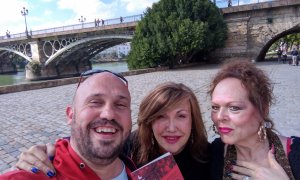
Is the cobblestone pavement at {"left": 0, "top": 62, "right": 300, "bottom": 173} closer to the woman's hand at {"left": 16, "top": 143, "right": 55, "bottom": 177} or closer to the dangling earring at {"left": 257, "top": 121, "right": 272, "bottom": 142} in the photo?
the dangling earring at {"left": 257, "top": 121, "right": 272, "bottom": 142}

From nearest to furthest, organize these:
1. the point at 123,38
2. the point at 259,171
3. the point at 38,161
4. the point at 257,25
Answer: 1. the point at 38,161
2. the point at 259,171
3. the point at 257,25
4. the point at 123,38

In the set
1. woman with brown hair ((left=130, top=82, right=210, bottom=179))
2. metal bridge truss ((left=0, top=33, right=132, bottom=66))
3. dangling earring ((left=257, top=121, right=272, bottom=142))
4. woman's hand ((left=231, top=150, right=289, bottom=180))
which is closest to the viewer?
woman's hand ((left=231, top=150, right=289, bottom=180))

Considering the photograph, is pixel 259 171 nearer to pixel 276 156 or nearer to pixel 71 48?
pixel 276 156

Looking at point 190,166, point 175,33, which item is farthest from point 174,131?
point 175,33

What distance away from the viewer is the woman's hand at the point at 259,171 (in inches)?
60.8

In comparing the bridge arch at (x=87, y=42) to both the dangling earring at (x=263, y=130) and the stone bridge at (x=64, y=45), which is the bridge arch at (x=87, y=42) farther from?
the dangling earring at (x=263, y=130)

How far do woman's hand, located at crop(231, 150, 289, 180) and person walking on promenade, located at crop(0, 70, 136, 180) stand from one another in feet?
2.25

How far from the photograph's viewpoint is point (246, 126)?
5.65 ft

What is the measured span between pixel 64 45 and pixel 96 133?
31669mm

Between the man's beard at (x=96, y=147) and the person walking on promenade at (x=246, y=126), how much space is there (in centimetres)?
68

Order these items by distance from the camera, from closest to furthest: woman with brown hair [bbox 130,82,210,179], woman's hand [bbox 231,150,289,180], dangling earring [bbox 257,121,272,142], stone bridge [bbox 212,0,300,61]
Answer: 1. woman's hand [bbox 231,150,289,180]
2. dangling earring [bbox 257,121,272,142]
3. woman with brown hair [bbox 130,82,210,179]
4. stone bridge [bbox 212,0,300,61]

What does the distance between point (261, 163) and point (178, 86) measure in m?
0.76

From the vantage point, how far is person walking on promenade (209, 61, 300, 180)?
65.9 inches

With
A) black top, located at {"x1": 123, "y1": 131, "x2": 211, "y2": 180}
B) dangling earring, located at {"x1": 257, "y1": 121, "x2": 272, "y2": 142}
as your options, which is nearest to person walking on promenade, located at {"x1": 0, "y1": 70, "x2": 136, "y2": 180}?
black top, located at {"x1": 123, "y1": 131, "x2": 211, "y2": 180}
